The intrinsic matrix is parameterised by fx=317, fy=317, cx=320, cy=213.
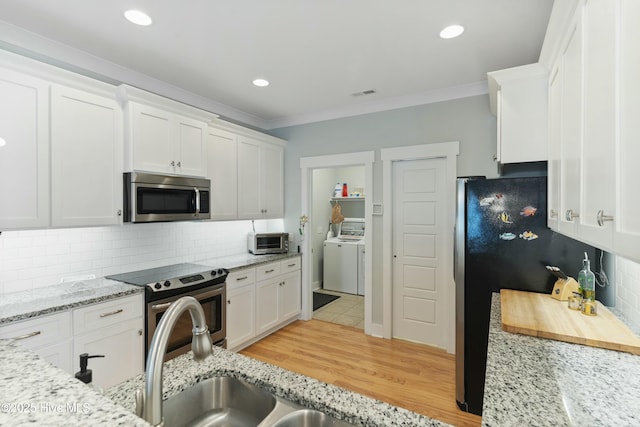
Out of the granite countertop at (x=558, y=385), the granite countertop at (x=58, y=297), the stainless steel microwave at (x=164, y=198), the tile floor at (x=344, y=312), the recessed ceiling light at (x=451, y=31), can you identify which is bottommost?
the tile floor at (x=344, y=312)

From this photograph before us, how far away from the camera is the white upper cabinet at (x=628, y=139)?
71cm

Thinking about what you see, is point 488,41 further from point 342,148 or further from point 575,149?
point 342,148

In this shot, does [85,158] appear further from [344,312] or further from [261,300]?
[344,312]

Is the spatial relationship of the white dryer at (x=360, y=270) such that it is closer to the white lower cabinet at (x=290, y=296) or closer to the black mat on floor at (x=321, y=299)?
the black mat on floor at (x=321, y=299)

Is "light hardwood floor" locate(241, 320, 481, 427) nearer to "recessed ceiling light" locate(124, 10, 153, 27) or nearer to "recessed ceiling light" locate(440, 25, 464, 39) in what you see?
"recessed ceiling light" locate(440, 25, 464, 39)

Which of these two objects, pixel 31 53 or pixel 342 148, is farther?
pixel 342 148

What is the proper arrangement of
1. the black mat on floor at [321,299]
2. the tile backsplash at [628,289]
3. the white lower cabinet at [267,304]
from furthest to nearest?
the black mat on floor at [321,299], the white lower cabinet at [267,304], the tile backsplash at [628,289]

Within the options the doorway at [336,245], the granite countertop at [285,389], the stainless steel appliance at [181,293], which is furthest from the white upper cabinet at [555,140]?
the doorway at [336,245]

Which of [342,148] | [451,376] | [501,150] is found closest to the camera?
[501,150]

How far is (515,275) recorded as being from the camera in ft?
7.20

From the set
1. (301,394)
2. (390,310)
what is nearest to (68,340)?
(301,394)

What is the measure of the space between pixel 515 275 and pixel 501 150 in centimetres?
90

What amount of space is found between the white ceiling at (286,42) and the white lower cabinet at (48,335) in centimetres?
185

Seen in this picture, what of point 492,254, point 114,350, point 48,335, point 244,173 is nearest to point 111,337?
point 114,350
